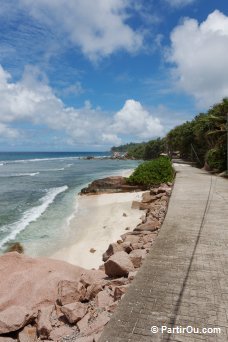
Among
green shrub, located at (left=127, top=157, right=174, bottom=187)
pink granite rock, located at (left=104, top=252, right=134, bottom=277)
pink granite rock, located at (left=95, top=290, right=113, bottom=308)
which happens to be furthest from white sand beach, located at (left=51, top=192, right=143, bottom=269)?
pink granite rock, located at (left=95, top=290, right=113, bottom=308)

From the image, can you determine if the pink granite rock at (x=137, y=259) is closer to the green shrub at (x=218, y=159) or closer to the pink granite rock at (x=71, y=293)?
the pink granite rock at (x=71, y=293)

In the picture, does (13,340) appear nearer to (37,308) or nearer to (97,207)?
(37,308)

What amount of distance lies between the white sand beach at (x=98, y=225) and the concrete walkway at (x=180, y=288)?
138 inches

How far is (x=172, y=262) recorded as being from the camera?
22.1 feet

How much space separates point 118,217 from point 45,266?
7.73 m

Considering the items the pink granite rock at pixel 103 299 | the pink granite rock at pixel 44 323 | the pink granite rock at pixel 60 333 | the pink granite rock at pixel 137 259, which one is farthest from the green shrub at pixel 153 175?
the pink granite rock at pixel 60 333

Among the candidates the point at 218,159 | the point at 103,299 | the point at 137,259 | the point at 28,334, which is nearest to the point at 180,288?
the point at 103,299

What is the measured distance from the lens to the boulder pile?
5293mm

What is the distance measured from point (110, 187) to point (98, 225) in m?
10.7

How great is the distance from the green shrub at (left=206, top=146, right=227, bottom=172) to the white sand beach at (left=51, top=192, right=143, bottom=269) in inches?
255

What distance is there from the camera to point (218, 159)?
24766 mm

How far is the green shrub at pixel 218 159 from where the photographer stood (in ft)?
79.0

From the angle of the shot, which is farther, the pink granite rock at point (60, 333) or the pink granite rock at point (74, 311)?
the pink granite rock at point (74, 311)

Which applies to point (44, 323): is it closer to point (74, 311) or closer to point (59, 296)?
point (74, 311)
